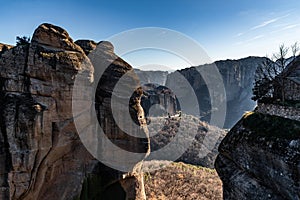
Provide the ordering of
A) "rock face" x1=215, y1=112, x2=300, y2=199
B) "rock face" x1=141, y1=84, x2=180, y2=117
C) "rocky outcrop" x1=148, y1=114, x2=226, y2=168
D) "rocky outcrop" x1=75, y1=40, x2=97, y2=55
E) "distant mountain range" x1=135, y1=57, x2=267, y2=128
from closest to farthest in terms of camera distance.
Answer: "rock face" x1=215, y1=112, x2=300, y2=199
"rocky outcrop" x1=75, y1=40, x2=97, y2=55
"rocky outcrop" x1=148, y1=114, x2=226, y2=168
"rock face" x1=141, y1=84, x2=180, y2=117
"distant mountain range" x1=135, y1=57, x2=267, y2=128

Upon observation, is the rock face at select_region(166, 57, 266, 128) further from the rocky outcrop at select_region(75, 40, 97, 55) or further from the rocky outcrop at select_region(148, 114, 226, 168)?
the rocky outcrop at select_region(75, 40, 97, 55)

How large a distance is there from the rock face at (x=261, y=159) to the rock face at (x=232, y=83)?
100366 millimetres

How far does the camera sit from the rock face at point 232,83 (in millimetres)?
117312

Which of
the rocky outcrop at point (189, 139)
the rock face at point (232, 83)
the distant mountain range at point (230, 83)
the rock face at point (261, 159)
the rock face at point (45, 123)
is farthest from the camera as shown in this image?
the rock face at point (232, 83)

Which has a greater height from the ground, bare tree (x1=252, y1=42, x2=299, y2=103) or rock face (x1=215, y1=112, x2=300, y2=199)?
bare tree (x1=252, y1=42, x2=299, y2=103)

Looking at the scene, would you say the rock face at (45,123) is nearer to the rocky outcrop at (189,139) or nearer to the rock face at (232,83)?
the rocky outcrop at (189,139)

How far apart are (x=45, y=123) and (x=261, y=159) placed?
1072 cm

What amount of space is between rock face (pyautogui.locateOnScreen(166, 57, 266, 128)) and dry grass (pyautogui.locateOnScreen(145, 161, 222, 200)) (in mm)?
83811

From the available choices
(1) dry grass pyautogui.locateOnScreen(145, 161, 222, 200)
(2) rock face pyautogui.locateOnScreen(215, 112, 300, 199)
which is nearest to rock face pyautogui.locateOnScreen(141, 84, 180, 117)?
(1) dry grass pyautogui.locateOnScreen(145, 161, 222, 200)

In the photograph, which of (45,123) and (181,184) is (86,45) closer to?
(45,123)

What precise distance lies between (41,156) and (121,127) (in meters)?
4.95

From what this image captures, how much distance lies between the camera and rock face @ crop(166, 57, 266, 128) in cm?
11731

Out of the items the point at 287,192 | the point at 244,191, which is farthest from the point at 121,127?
the point at 287,192

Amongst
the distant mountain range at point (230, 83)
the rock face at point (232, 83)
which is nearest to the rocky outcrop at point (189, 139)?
the distant mountain range at point (230, 83)
